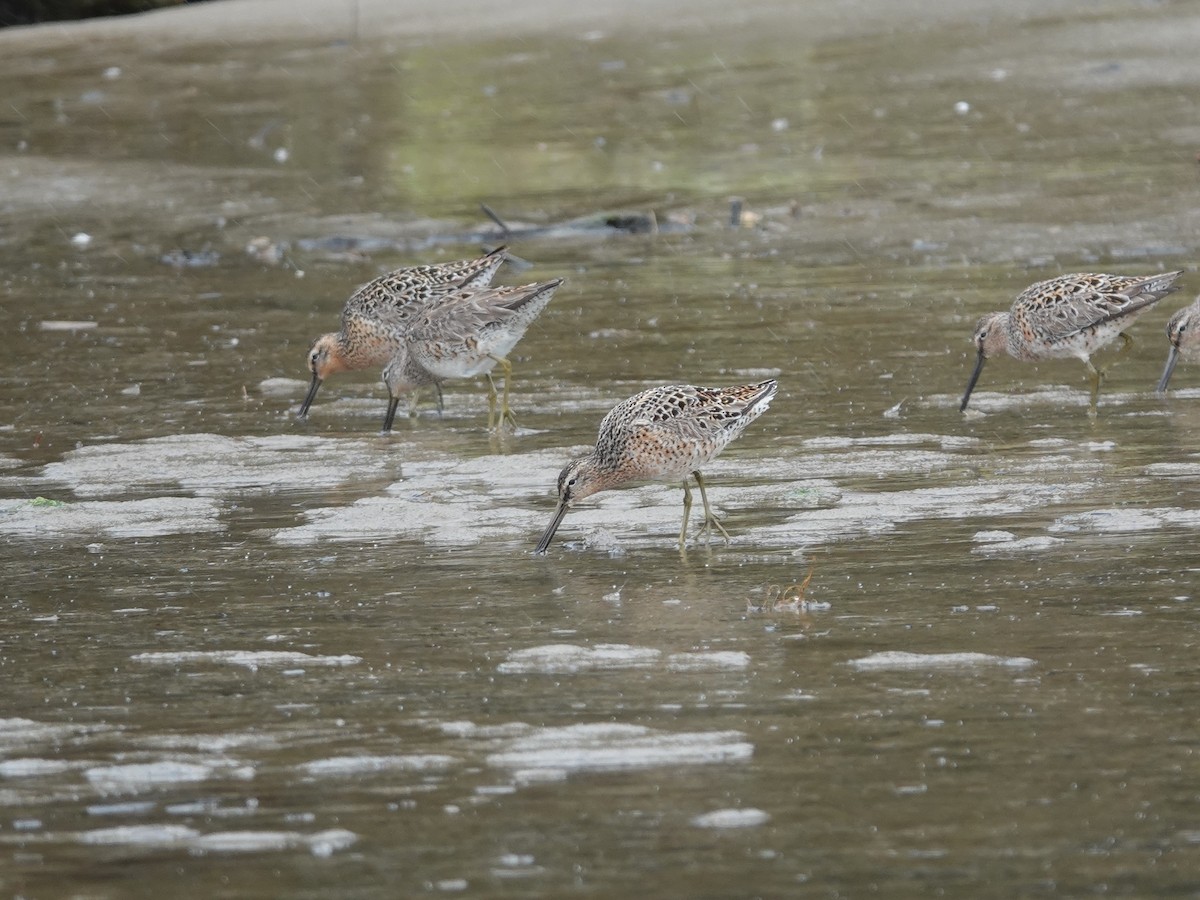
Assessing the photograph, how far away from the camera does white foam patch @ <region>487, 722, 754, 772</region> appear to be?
5660 millimetres

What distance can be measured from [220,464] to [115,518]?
1191 mm

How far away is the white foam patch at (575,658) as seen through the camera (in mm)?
6566

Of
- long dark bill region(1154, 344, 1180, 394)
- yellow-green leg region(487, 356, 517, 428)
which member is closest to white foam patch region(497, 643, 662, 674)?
yellow-green leg region(487, 356, 517, 428)

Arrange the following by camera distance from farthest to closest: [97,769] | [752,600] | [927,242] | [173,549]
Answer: [927,242] → [173,549] → [752,600] → [97,769]

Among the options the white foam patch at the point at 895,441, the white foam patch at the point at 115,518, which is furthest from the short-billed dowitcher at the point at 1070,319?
the white foam patch at the point at 115,518

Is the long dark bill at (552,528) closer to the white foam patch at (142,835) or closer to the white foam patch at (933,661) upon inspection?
the white foam patch at (933,661)

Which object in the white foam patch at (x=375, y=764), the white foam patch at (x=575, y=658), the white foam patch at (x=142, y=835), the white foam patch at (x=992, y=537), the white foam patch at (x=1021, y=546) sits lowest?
the white foam patch at (x=992, y=537)

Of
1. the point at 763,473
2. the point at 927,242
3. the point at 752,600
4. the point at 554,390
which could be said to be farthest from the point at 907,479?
the point at 927,242

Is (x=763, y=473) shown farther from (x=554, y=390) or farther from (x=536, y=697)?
(x=536, y=697)

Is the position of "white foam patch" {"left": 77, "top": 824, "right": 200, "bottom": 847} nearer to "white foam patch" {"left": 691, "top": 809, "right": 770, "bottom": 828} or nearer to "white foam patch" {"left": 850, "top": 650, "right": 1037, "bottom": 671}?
"white foam patch" {"left": 691, "top": 809, "right": 770, "bottom": 828}

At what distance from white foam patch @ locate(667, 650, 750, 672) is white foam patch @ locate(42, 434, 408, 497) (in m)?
3.42

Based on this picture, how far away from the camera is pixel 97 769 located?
18.8ft

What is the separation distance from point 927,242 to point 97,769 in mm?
10603

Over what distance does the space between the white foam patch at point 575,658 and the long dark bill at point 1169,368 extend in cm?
532
